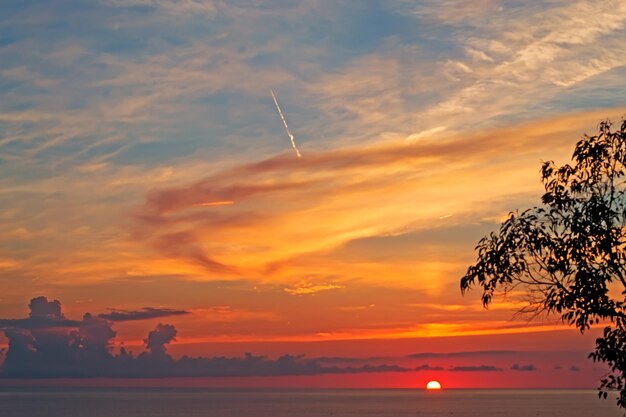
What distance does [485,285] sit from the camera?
28500mm

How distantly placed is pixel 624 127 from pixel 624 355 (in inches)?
278

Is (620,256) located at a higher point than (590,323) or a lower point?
higher

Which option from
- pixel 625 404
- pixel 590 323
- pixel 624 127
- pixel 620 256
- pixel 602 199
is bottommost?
pixel 625 404

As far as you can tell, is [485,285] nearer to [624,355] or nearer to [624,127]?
[624,355]

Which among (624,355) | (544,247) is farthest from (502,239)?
(624,355)

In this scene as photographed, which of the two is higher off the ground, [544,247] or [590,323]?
[544,247]

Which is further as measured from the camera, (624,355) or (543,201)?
(543,201)

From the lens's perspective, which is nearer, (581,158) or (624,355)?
(624,355)

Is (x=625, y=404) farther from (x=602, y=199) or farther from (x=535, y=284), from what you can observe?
(x=602, y=199)

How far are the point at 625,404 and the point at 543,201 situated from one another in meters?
6.74

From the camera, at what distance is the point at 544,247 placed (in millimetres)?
27734

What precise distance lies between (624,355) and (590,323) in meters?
1.33

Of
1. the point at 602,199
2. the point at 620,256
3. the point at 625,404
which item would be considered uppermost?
the point at 602,199

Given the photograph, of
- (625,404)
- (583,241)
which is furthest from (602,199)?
(625,404)
